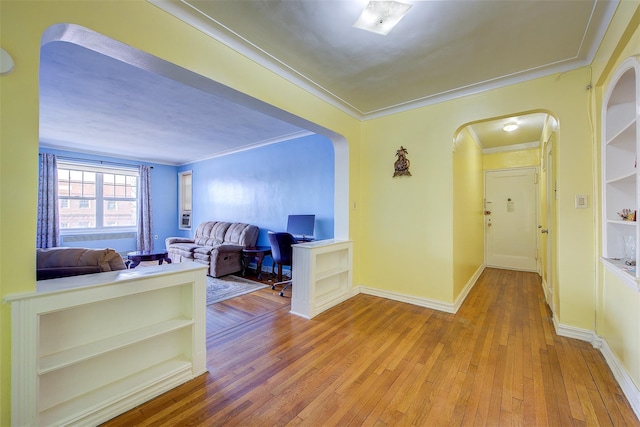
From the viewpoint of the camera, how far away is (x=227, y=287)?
4.00 metres

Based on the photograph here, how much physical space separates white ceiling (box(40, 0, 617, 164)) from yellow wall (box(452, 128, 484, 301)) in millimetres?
944

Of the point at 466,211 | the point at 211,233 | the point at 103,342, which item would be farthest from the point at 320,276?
the point at 211,233

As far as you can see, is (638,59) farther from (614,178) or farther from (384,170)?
(384,170)

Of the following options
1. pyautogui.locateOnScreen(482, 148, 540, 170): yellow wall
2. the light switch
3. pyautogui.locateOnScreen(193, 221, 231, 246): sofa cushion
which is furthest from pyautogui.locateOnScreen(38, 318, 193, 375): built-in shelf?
pyautogui.locateOnScreen(482, 148, 540, 170): yellow wall

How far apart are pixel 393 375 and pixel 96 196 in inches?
288

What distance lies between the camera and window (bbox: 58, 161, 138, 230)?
560 cm

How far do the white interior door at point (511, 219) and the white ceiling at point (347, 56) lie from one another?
3.12 m

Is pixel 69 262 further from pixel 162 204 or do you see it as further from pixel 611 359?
pixel 162 204

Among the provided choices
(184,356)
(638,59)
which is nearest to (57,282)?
(184,356)

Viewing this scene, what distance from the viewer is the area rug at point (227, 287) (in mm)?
3557

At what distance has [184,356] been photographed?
6.06 ft

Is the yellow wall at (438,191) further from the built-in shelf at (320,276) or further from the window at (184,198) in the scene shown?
the window at (184,198)

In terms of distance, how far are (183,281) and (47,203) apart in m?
5.73

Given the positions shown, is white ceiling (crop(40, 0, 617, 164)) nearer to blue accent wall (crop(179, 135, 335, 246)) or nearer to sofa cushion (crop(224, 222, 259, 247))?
blue accent wall (crop(179, 135, 335, 246))
